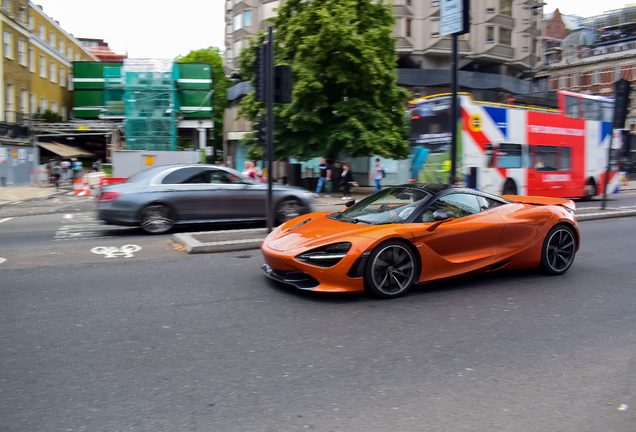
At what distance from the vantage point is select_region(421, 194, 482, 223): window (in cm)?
630

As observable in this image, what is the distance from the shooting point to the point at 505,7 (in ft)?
136

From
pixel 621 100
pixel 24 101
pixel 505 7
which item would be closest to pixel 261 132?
pixel 621 100

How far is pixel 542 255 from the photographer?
7.12 meters

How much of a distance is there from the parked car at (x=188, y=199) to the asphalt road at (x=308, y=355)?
404cm

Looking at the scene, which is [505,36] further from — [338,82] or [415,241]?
[415,241]

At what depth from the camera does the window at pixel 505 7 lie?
41156 millimetres

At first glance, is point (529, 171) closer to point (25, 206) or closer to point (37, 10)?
point (25, 206)

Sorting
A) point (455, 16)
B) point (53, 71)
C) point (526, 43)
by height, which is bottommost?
point (455, 16)

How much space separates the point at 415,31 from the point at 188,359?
38461mm

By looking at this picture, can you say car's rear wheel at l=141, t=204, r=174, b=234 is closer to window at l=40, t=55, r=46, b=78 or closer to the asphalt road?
the asphalt road

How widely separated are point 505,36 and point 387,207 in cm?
3969

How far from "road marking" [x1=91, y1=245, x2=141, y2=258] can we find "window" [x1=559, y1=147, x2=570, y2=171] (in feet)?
52.1

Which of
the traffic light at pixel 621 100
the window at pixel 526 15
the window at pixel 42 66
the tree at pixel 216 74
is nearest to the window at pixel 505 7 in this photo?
the window at pixel 526 15

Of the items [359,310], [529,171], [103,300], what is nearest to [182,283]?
[103,300]
